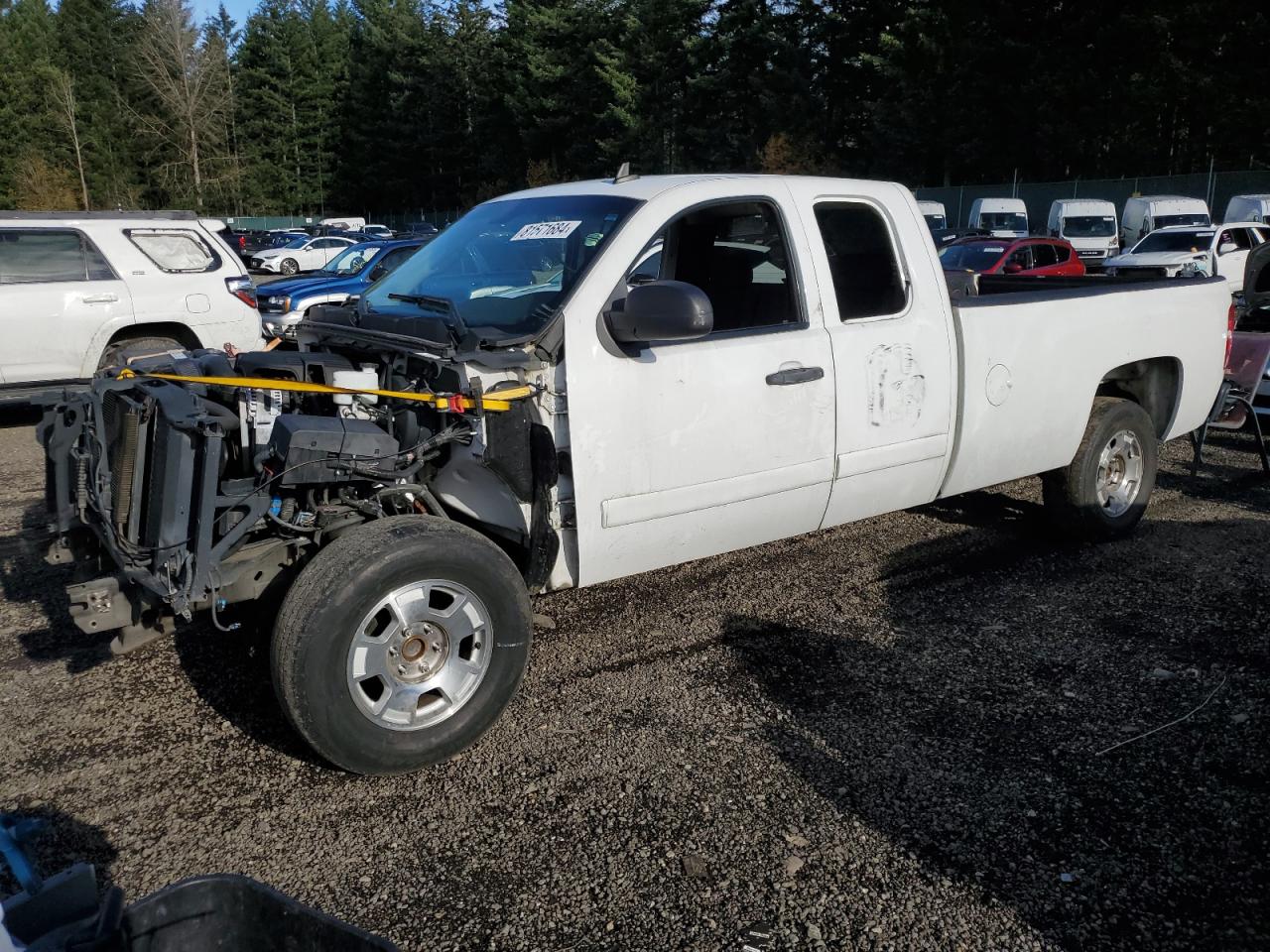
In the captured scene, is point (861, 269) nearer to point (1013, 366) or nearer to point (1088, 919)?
point (1013, 366)

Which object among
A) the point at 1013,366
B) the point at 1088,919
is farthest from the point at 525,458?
the point at 1013,366

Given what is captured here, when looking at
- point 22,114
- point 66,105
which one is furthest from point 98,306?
point 22,114

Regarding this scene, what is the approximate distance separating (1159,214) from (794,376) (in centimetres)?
2879

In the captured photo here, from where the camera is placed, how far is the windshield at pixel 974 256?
18.8m

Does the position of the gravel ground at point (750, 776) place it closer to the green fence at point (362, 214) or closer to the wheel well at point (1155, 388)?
the wheel well at point (1155, 388)

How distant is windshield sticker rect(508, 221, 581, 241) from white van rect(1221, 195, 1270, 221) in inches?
1069

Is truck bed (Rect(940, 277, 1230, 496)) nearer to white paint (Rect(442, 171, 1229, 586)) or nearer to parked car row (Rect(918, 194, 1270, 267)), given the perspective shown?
white paint (Rect(442, 171, 1229, 586))

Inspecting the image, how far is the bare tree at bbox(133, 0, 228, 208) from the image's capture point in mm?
61906

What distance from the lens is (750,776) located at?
3492 mm

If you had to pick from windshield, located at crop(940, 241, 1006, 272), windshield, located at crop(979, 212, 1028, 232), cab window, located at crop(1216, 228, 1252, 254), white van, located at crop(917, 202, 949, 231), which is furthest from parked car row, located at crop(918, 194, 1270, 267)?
windshield, located at crop(940, 241, 1006, 272)

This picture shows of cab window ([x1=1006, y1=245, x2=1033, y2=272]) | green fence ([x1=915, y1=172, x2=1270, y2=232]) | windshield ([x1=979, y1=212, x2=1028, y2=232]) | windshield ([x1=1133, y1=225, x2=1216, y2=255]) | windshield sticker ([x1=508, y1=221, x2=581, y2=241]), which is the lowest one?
windshield sticker ([x1=508, y1=221, x2=581, y2=241])

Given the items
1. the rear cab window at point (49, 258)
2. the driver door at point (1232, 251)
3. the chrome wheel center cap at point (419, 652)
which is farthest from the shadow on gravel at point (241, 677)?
the driver door at point (1232, 251)

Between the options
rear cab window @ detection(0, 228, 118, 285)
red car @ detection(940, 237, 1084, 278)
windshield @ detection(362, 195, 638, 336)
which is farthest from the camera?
red car @ detection(940, 237, 1084, 278)

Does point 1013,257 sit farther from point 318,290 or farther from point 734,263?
point 734,263
